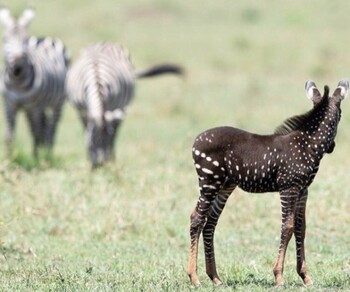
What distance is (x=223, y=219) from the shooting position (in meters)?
10.5

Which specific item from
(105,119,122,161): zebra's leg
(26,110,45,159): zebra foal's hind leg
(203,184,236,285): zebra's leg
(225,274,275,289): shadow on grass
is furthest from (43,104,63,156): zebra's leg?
(225,274,275,289): shadow on grass

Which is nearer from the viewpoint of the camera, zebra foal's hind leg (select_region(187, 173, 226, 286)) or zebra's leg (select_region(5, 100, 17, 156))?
zebra foal's hind leg (select_region(187, 173, 226, 286))

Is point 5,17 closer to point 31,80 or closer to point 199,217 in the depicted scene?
point 31,80

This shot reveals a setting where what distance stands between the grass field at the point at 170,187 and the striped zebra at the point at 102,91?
0.42m

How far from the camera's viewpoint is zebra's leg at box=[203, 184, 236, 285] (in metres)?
7.35

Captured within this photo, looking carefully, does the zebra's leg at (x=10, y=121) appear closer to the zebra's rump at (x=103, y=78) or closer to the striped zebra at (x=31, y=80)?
the striped zebra at (x=31, y=80)

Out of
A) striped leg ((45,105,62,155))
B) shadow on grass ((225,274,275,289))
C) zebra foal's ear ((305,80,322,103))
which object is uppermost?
zebra foal's ear ((305,80,322,103))

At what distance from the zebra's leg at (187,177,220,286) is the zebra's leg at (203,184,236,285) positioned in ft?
0.48

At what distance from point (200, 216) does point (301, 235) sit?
0.76 metres

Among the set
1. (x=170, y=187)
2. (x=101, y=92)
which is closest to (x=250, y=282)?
(x=170, y=187)

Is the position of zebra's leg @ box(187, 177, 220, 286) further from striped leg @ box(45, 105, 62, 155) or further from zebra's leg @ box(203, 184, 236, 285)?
striped leg @ box(45, 105, 62, 155)

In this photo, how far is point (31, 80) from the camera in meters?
15.7

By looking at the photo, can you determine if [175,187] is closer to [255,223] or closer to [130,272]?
[255,223]

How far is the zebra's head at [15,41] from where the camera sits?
585 inches
